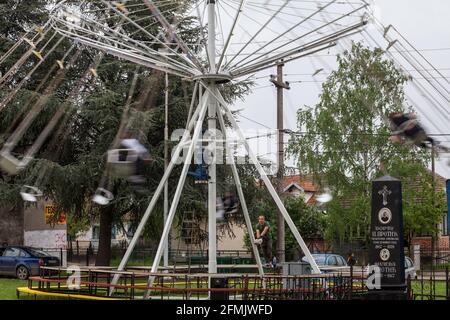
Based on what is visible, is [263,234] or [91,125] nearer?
[263,234]

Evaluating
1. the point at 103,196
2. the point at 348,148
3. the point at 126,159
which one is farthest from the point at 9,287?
the point at 348,148

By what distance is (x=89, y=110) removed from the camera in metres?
32.6

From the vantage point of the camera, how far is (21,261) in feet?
105

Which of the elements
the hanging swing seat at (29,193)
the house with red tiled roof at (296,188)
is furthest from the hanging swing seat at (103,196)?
the house with red tiled roof at (296,188)

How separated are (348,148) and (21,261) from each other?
17705 millimetres

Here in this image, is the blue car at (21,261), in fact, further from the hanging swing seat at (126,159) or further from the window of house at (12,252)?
the hanging swing seat at (126,159)

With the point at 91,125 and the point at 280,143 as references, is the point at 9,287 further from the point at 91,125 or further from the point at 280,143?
the point at 280,143

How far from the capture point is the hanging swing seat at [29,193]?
31.2 metres

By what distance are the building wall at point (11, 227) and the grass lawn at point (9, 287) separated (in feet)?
23.6
